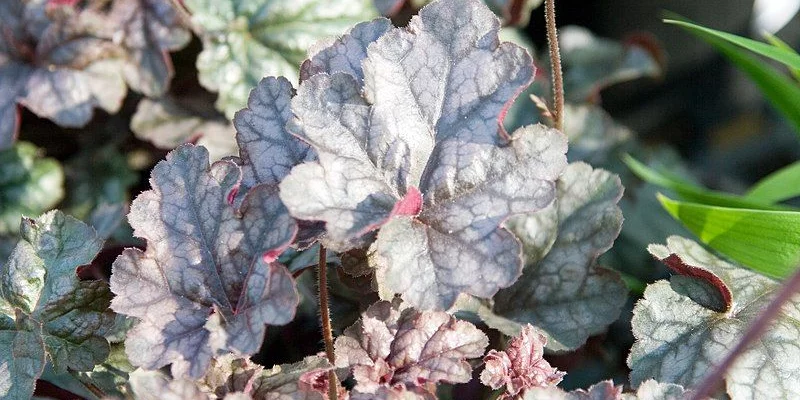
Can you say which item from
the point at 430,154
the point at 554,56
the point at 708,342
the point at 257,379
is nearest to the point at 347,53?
the point at 430,154

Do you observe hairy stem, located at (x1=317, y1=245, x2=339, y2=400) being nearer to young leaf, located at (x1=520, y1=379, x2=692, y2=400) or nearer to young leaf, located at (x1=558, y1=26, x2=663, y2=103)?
young leaf, located at (x1=520, y1=379, x2=692, y2=400)

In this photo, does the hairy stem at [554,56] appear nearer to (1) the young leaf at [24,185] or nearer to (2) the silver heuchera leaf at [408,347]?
(2) the silver heuchera leaf at [408,347]

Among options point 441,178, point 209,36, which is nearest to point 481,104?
point 441,178

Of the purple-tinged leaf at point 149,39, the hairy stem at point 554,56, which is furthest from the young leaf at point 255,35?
the hairy stem at point 554,56

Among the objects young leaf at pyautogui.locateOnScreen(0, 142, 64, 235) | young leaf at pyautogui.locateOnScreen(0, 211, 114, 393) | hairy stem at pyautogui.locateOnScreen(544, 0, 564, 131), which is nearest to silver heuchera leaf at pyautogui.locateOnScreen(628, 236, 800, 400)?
hairy stem at pyautogui.locateOnScreen(544, 0, 564, 131)

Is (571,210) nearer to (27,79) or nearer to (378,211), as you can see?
(378,211)

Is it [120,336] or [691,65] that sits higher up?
[120,336]
